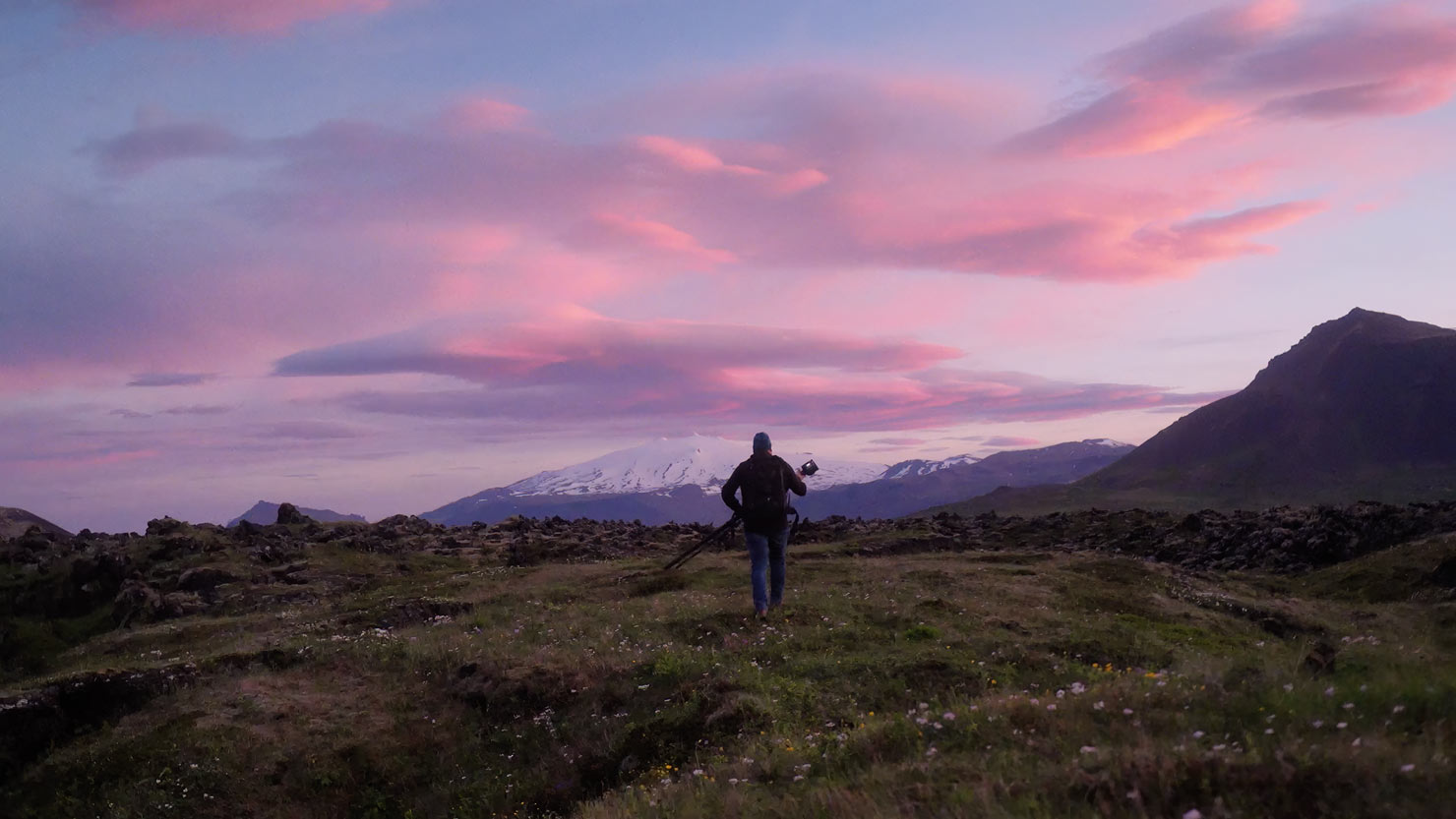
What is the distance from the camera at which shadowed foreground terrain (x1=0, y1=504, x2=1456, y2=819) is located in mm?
7562

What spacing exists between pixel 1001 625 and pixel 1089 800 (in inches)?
507

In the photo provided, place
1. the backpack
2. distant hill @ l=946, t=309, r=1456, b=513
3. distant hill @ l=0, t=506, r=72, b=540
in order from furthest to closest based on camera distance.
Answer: distant hill @ l=946, t=309, r=1456, b=513 → distant hill @ l=0, t=506, r=72, b=540 → the backpack

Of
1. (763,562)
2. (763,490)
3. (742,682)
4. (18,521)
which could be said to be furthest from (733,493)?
(18,521)

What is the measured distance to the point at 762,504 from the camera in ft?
67.3

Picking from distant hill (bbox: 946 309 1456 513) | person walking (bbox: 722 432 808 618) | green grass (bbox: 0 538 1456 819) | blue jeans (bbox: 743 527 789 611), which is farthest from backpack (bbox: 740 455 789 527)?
distant hill (bbox: 946 309 1456 513)

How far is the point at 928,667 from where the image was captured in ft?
49.2

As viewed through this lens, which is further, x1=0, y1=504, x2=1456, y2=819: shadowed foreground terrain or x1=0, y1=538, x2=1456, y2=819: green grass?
x1=0, y1=504, x2=1456, y2=819: shadowed foreground terrain

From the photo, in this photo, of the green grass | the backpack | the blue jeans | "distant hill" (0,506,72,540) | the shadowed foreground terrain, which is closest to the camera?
the green grass

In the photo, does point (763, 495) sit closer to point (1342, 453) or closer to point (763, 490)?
point (763, 490)

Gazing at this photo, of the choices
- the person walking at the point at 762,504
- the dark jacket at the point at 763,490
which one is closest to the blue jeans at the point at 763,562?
the person walking at the point at 762,504

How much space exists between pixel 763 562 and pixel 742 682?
21.9 ft

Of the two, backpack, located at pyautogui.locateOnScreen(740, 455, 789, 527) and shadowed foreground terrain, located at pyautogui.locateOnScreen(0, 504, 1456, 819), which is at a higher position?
backpack, located at pyautogui.locateOnScreen(740, 455, 789, 527)

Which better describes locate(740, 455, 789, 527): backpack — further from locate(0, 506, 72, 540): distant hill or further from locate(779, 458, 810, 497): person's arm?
locate(0, 506, 72, 540): distant hill

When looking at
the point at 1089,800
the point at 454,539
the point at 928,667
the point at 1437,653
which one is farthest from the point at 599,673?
the point at 454,539
